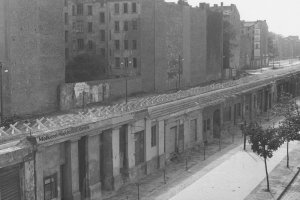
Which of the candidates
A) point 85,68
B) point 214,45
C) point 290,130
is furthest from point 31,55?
point 214,45

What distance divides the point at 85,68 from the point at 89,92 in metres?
18.5

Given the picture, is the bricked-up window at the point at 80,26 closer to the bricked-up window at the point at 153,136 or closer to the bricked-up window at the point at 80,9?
the bricked-up window at the point at 80,9

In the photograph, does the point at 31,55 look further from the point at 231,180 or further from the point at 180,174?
the point at 231,180

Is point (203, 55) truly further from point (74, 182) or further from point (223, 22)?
point (74, 182)

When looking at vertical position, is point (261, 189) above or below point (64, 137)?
below

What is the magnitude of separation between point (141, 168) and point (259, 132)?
988 centimetres

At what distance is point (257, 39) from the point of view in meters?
157

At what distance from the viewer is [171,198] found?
3184 centimetres

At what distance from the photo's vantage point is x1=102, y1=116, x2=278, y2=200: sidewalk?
32969mm

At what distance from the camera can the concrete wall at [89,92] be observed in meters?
53.5

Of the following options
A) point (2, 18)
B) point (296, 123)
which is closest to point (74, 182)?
point (296, 123)

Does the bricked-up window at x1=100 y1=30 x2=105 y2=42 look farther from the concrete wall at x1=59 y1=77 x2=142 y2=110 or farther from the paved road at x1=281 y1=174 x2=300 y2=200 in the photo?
the paved road at x1=281 y1=174 x2=300 y2=200

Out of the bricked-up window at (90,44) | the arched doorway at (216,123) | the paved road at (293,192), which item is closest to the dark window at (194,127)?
the arched doorway at (216,123)

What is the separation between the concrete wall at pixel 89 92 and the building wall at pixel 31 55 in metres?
1.16
